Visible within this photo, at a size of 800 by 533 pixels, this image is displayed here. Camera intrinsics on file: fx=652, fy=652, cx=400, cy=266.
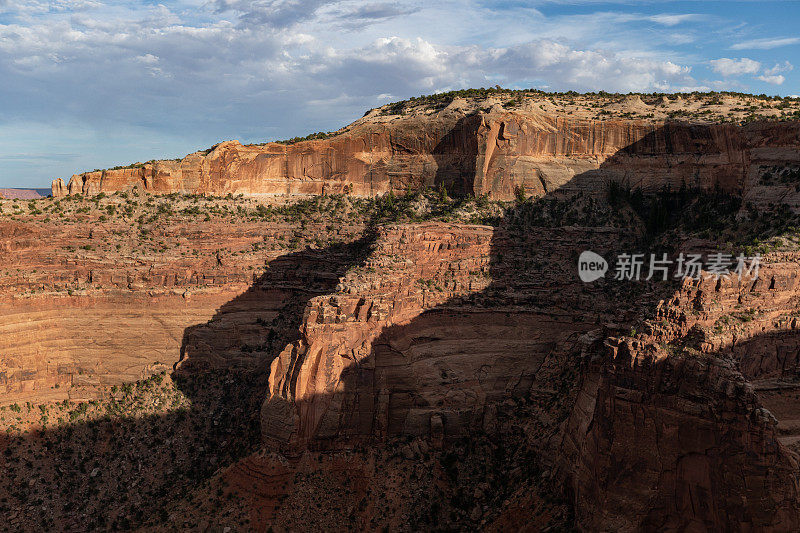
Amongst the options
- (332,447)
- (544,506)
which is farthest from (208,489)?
(544,506)

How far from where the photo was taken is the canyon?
28578 mm

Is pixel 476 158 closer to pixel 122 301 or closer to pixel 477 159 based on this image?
pixel 477 159

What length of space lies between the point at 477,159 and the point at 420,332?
19293 mm

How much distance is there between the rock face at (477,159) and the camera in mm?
52156

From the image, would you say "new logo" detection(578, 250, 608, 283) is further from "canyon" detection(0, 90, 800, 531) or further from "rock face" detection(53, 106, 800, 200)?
"rock face" detection(53, 106, 800, 200)

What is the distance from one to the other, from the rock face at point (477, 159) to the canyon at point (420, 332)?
0.64ft

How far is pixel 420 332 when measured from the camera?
140 feet

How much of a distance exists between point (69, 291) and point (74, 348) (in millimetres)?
3954

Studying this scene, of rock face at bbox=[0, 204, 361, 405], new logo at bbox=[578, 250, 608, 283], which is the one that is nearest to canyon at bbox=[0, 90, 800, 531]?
rock face at bbox=[0, 204, 361, 405]

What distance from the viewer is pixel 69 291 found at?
148 feet

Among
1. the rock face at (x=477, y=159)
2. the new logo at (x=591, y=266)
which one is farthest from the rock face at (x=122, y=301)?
the new logo at (x=591, y=266)

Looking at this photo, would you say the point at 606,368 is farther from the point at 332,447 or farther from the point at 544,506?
the point at 332,447

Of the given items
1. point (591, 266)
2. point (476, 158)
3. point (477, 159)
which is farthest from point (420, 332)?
point (476, 158)

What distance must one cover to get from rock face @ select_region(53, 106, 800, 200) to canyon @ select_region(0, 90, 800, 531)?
0.20 m
